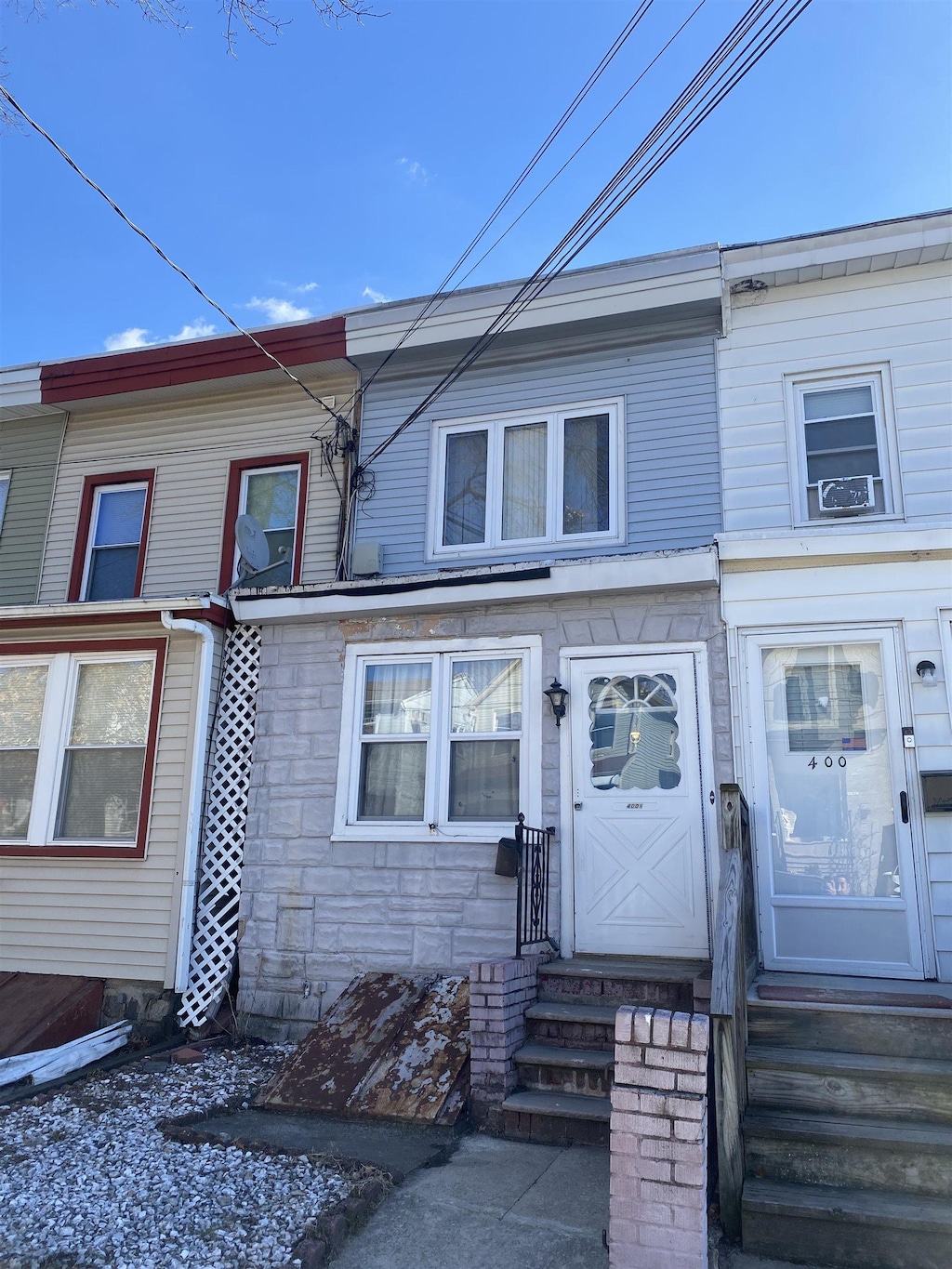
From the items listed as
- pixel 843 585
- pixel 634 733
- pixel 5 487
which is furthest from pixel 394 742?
pixel 5 487

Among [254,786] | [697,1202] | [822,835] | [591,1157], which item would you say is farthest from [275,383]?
[697,1202]

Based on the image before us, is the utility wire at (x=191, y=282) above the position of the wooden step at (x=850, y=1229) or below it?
above

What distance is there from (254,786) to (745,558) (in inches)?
161

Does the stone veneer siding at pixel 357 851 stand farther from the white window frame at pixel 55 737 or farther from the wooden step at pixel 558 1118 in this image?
the wooden step at pixel 558 1118

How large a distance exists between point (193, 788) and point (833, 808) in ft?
15.6

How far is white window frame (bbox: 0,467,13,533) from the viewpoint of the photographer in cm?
974

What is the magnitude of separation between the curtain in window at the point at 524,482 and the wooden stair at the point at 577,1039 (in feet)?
11.3

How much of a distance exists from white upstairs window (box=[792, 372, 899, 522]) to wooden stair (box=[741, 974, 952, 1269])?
11.7 ft

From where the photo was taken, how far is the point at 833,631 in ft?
20.7

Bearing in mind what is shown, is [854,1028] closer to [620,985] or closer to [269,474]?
[620,985]

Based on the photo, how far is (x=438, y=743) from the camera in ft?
23.3

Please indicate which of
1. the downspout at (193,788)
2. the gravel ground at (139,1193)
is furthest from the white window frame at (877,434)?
the gravel ground at (139,1193)

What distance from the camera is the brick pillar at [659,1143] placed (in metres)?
3.04

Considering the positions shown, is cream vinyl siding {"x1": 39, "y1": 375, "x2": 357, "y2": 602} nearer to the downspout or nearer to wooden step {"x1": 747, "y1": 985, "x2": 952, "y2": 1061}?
the downspout
